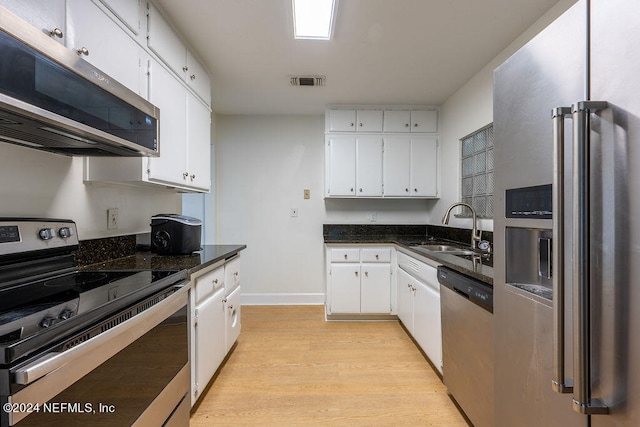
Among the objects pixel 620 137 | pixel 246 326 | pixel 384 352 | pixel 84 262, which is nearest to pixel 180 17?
pixel 84 262

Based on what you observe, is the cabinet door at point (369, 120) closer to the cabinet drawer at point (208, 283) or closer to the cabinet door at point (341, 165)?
the cabinet door at point (341, 165)

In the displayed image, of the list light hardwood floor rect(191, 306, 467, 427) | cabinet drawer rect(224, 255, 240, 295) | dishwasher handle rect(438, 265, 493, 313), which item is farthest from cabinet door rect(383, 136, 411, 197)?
cabinet drawer rect(224, 255, 240, 295)

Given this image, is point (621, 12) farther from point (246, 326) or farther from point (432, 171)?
point (246, 326)

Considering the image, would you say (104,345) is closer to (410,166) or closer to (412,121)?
(410,166)

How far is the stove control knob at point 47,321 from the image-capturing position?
709 mm

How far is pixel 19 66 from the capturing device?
77cm

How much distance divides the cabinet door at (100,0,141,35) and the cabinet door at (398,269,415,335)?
2.57 m

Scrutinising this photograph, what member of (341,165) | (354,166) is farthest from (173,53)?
(354,166)

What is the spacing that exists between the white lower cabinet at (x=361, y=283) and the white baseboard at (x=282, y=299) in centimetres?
63

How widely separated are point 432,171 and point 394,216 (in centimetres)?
71

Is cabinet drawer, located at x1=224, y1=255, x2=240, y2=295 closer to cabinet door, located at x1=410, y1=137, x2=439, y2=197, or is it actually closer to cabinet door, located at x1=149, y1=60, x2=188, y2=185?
cabinet door, located at x1=149, y1=60, x2=188, y2=185

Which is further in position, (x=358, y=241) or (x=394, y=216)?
(x=394, y=216)

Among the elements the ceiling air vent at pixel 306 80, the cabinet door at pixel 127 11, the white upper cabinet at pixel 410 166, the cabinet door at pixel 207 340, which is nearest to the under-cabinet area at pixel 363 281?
the white upper cabinet at pixel 410 166

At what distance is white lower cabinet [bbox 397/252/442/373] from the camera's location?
79.5 inches
